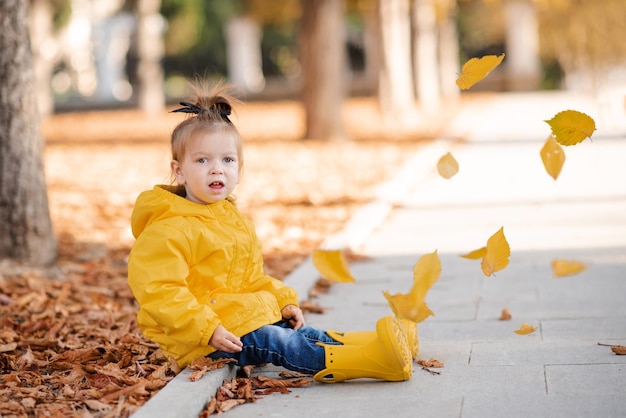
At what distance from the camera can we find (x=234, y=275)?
14.1 feet

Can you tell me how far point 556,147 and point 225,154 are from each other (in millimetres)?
1399

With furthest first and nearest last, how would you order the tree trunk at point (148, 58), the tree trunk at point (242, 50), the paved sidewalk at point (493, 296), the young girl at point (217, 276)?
the tree trunk at point (242, 50) → the tree trunk at point (148, 58) → the young girl at point (217, 276) → the paved sidewalk at point (493, 296)

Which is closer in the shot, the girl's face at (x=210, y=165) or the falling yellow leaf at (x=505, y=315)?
the girl's face at (x=210, y=165)

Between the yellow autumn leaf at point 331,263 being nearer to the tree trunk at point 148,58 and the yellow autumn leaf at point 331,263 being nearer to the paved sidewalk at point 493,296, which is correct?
the paved sidewalk at point 493,296

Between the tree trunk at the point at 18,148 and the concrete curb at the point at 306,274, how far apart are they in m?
1.80

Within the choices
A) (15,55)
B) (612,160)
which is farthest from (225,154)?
(612,160)

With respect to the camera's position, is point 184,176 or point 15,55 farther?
point 15,55

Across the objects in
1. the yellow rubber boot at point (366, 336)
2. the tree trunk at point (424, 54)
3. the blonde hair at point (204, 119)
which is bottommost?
the yellow rubber boot at point (366, 336)

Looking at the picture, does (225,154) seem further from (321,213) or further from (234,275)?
(321,213)

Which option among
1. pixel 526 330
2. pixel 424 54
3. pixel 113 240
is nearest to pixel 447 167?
pixel 526 330

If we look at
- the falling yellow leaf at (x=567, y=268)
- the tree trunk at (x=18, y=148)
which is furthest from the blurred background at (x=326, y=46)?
the falling yellow leaf at (x=567, y=268)

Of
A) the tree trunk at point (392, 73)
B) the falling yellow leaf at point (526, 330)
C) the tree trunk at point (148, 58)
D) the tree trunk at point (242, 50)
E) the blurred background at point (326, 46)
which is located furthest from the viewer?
the tree trunk at point (242, 50)

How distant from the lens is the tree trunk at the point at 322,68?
16359mm

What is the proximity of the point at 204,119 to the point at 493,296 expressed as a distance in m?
2.41
